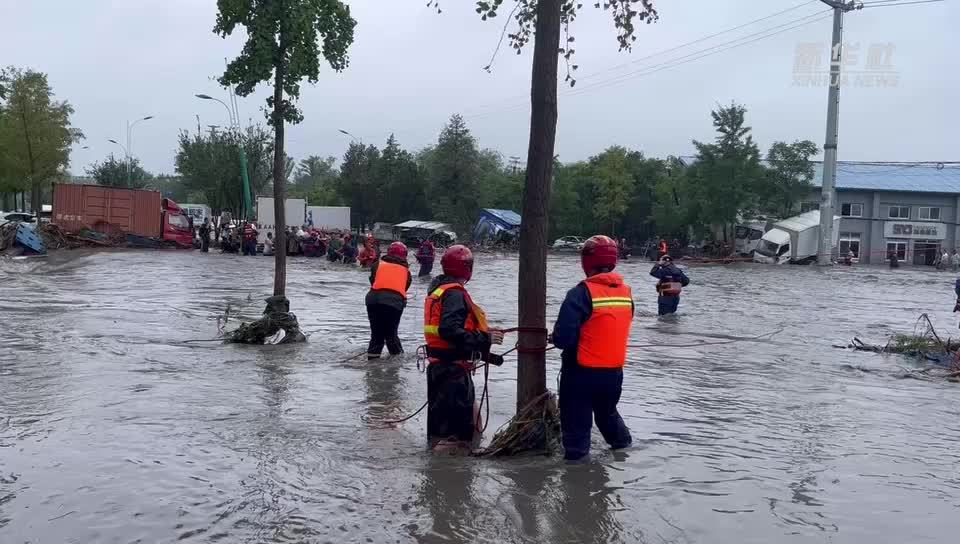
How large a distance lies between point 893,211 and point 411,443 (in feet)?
217

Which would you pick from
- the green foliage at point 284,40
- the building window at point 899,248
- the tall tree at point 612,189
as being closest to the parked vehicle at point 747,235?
the tall tree at point 612,189

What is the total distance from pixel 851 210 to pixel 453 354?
65.0 metres

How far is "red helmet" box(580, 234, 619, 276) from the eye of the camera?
6.07 m

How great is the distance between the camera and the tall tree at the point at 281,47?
12.5 m

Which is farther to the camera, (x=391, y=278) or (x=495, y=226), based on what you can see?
(x=495, y=226)

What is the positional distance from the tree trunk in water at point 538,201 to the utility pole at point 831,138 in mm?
45158

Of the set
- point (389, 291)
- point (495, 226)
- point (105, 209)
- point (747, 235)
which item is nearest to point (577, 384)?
point (389, 291)

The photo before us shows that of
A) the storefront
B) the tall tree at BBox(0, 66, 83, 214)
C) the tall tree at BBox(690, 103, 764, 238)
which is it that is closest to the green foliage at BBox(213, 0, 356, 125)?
the tall tree at BBox(0, 66, 83, 214)

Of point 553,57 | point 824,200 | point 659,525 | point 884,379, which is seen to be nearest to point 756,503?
point 659,525

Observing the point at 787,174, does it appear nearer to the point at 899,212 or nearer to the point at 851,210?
the point at 851,210

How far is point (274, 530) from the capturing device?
4.76m

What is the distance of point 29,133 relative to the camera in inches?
1859

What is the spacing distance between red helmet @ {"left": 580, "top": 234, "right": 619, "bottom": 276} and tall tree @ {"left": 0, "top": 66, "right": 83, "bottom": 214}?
48.0 metres

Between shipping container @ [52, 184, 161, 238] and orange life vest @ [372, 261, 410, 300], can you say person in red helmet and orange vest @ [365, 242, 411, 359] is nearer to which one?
orange life vest @ [372, 261, 410, 300]
